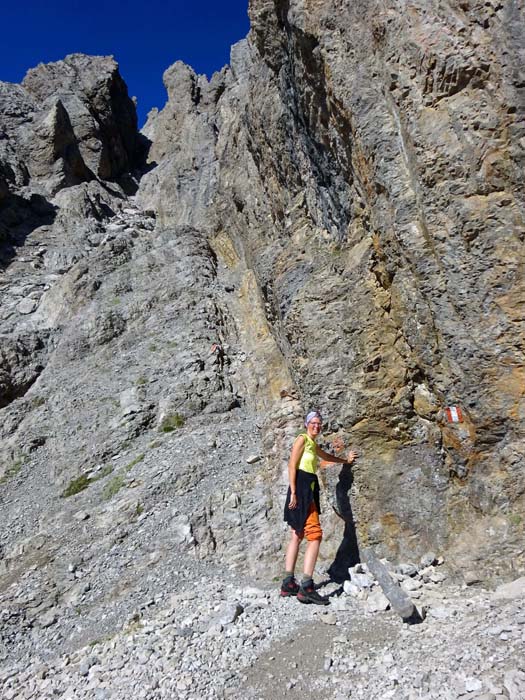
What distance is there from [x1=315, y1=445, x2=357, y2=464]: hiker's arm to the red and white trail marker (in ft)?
6.07

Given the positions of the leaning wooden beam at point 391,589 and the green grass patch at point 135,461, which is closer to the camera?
the leaning wooden beam at point 391,589

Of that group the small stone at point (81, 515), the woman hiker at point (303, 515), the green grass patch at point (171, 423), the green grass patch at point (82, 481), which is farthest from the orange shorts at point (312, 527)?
the green grass patch at point (171, 423)

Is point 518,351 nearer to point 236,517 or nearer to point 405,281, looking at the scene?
point 405,281

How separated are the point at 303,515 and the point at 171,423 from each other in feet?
31.4

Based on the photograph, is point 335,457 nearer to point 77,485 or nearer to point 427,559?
point 427,559

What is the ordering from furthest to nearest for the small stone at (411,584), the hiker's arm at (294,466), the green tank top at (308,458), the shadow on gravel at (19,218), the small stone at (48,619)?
the shadow on gravel at (19,218)
the small stone at (48,619)
the green tank top at (308,458)
the hiker's arm at (294,466)
the small stone at (411,584)

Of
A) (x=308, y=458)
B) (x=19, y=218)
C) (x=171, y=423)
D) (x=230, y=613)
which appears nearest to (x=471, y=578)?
A: (x=308, y=458)

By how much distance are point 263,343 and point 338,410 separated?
30.5 feet

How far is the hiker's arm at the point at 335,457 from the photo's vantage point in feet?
26.2

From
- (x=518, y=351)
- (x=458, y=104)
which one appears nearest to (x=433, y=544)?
(x=518, y=351)

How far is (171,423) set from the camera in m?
16.2

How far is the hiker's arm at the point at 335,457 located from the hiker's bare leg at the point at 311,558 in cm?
137

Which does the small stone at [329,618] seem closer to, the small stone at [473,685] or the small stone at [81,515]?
the small stone at [473,685]

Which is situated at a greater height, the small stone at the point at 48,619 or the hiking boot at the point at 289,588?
the hiking boot at the point at 289,588
